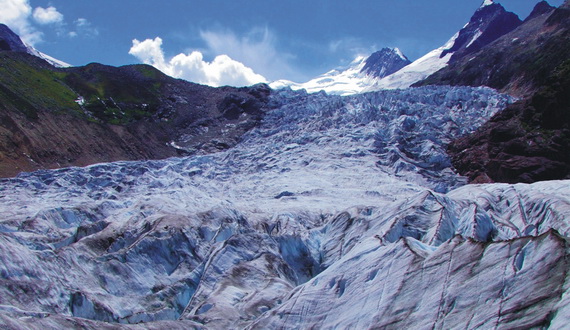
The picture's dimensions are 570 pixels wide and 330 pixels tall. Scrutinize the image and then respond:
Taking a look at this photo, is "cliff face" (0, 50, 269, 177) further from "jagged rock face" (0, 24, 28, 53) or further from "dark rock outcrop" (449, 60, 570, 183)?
"jagged rock face" (0, 24, 28, 53)

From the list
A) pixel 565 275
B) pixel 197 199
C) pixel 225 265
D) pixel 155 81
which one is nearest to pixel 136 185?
pixel 197 199

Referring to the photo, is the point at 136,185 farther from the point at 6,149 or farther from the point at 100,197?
the point at 6,149

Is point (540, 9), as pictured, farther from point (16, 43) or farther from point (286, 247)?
point (16, 43)

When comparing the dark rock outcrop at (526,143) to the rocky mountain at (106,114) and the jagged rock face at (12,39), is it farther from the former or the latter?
the jagged rock face at (12,39)

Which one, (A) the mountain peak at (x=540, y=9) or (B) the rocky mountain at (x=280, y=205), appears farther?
(A) the mountain peak at (x=540, y=9)

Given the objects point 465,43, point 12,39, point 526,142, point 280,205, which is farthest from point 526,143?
point 12,39

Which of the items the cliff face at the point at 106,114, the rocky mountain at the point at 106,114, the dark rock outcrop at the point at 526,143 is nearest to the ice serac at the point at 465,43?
the rocky mountain at the point at 106,114
